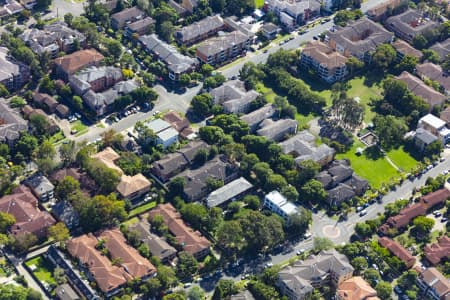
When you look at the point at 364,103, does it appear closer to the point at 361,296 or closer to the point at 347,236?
the point at 347,236

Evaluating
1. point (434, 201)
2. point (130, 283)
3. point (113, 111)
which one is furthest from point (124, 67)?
point (434, 201)

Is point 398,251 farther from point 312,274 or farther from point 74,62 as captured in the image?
point 74,62

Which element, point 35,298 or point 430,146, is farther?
point 430,146

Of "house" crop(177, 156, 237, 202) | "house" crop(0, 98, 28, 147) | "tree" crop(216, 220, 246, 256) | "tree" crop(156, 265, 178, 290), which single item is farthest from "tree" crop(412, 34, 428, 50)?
"house" crop(0, 98, 28, 147)

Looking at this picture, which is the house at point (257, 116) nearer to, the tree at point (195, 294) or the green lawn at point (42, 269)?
the tree at point (195, 294)

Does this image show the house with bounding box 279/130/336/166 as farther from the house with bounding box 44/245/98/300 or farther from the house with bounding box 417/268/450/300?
the house with bounding box 44/245/98/300

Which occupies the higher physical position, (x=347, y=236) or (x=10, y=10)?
(x=10, y=10)

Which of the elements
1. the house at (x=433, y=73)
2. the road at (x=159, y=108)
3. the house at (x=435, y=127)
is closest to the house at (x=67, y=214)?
the road at (x=159, y=108)

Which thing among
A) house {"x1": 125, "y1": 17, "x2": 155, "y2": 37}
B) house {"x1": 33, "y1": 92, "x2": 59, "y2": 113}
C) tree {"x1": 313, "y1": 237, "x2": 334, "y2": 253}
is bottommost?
tree {"x1": 313, "y1": 237, "x2": 334, "y2": 253}
